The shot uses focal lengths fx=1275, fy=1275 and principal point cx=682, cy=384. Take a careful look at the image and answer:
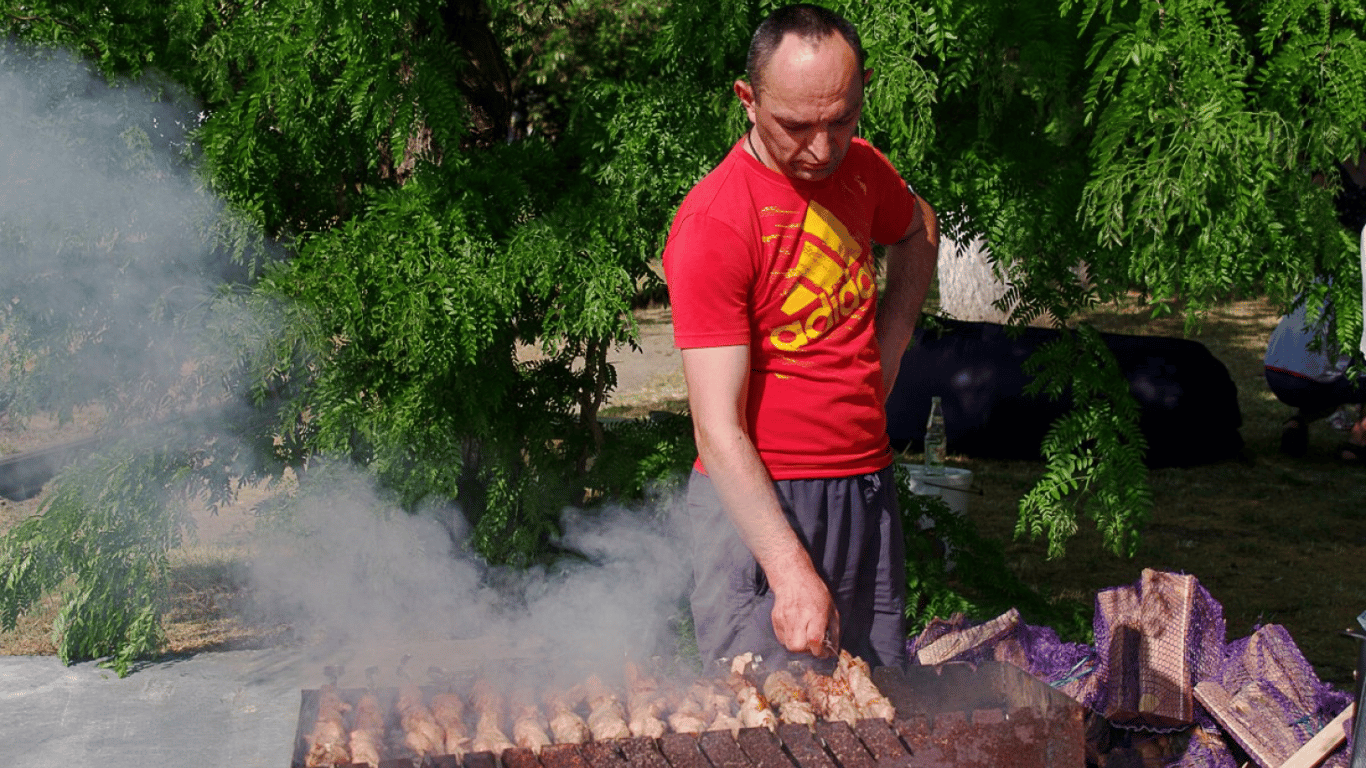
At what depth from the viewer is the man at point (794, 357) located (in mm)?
2635

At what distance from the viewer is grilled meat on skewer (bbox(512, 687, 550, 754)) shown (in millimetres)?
2590

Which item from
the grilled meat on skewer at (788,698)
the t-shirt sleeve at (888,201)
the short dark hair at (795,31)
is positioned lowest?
the grilled meat on skewer at (788,698)

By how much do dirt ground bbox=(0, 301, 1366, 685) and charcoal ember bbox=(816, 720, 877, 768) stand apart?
280cm

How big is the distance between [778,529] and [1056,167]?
219cm

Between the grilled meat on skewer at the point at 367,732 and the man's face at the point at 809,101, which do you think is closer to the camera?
the grilled meat on skewer at the point at 367,732

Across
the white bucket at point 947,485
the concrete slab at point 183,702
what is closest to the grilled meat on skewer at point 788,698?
the concrete slab at point 183,702

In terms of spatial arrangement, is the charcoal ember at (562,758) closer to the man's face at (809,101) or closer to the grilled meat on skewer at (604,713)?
the grilled meat on skewer at (604,713)

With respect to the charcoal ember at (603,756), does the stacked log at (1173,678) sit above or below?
below

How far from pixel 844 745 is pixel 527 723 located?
2.22 feet

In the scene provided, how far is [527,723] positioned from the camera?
2662mm

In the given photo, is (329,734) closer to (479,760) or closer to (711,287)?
(479,760)

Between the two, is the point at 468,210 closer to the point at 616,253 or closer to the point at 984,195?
the point at 616,253

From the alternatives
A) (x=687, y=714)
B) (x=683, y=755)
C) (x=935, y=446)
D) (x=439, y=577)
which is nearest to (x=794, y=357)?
(x=687, y=714)

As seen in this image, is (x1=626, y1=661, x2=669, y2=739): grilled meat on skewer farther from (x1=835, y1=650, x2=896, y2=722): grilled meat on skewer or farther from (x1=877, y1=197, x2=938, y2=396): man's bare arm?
(x1=877, y1=197, x2=938, y2=396): man's bare arm
